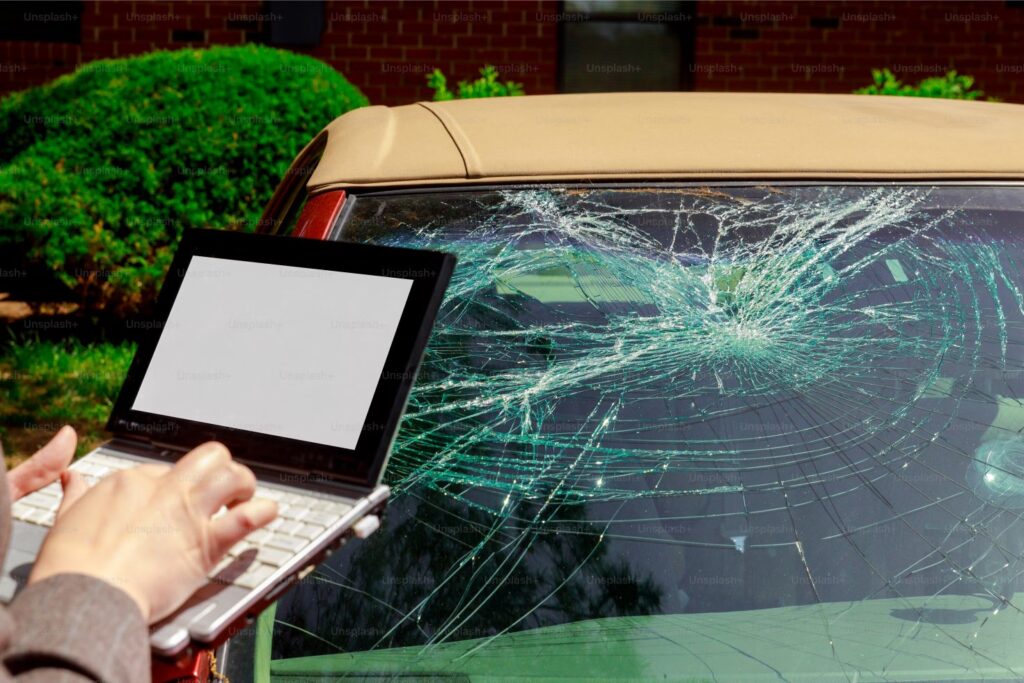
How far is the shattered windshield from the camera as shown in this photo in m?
1.51

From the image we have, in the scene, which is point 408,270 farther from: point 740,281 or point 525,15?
point 525,15

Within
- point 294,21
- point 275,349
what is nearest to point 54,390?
point 294,21

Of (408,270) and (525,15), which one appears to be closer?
(408,270)

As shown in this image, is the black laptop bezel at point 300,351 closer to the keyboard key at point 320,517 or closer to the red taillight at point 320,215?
the keyboard key at point 320,517

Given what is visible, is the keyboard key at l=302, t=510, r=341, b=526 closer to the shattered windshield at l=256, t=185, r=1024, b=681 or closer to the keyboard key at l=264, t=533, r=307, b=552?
the keyboard key at l=264, t=533, r=307, b=552

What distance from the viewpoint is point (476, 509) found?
1644mm

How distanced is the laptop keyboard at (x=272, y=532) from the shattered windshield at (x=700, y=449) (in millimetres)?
452

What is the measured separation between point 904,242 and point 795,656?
0.78 meters

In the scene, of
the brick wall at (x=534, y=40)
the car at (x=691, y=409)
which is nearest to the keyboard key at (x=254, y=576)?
the car at (x=691, y=409)

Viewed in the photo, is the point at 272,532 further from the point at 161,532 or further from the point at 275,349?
the point at 275,349

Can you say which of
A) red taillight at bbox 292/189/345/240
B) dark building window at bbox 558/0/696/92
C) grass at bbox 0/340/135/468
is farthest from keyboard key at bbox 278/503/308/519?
dark building window at bbox 558/0/696/92

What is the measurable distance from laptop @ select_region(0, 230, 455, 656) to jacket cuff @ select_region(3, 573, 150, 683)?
0.27 ft

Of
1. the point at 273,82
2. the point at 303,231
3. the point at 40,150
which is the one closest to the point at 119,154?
the point at 40,150

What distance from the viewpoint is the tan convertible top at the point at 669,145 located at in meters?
1.94
